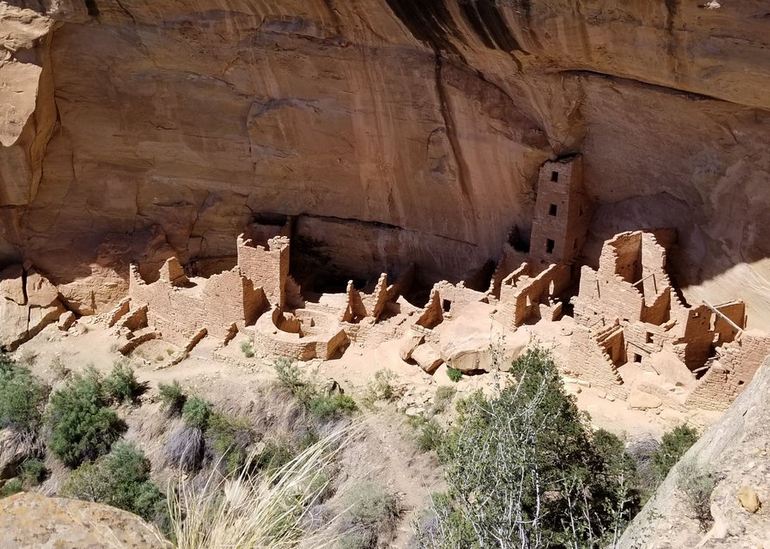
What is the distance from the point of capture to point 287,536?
156 inches

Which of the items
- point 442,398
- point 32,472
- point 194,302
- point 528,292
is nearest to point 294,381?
point 442,398

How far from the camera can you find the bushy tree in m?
6.09

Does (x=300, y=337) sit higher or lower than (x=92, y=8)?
lower

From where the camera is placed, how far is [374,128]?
12.7 meters

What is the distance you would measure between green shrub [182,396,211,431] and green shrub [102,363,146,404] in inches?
38.0

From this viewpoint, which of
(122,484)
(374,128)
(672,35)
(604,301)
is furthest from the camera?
(374,128)

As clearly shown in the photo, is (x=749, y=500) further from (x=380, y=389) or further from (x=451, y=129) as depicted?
(x=451, y=129)

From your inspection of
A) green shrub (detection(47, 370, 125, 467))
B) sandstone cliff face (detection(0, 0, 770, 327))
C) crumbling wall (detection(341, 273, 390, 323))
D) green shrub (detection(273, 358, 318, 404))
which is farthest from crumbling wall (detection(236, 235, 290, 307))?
green shrub (detection(47, 370, 125, 467))

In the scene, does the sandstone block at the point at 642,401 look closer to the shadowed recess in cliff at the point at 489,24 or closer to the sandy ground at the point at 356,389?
the sandy ground at the point at 356,389

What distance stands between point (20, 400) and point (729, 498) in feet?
32.6

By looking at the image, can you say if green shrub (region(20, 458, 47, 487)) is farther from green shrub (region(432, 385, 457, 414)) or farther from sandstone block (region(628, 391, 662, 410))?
sandstone block (region(628, 391, 662, 410))

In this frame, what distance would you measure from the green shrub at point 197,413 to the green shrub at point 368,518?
2773mm

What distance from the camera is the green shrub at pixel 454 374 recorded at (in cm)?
1097

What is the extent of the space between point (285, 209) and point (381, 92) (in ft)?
10.3
